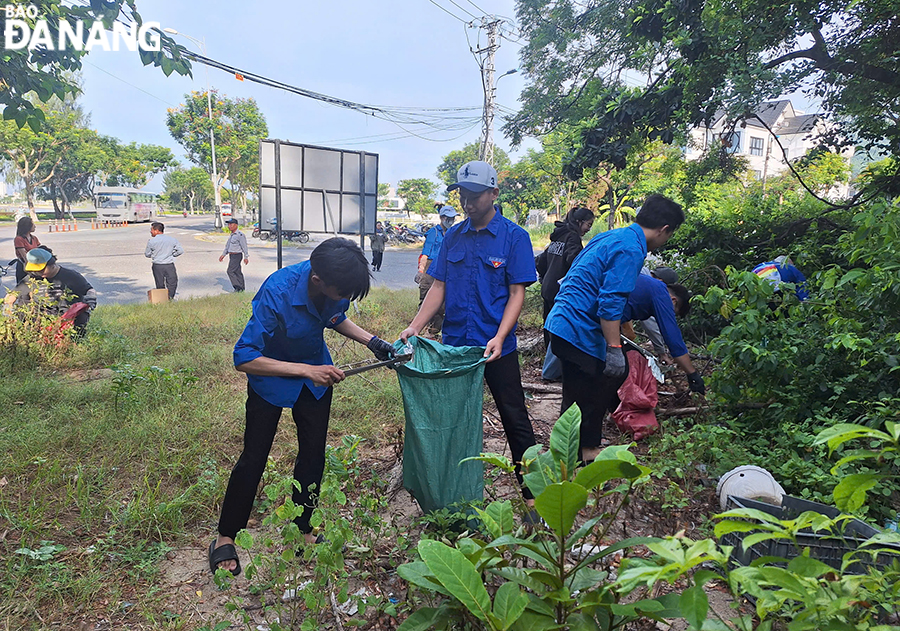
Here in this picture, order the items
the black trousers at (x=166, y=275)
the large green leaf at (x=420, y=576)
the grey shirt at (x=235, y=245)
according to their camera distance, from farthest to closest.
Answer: the grey shirt at (x=235, y=245) < the black trousers at (x=166, y=275) < the large green leaf at (x=420, y=576)

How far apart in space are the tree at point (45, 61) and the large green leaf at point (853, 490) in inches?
168

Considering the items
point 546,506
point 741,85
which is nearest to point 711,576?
point 546,506

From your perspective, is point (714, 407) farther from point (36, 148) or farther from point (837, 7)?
point (36, 148)

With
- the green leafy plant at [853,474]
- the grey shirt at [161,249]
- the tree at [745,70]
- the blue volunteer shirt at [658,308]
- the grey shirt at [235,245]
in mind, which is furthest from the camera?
the grey shirt at [235,245]

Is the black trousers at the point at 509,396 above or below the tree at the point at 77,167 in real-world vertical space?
below

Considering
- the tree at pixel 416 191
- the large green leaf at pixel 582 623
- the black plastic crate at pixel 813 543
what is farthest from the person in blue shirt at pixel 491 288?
the tree at pixel 416 191

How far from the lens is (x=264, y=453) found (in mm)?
2350

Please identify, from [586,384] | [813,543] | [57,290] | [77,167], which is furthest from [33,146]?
[813,543]

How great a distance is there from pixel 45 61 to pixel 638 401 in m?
4.58

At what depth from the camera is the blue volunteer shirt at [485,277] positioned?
2693mm

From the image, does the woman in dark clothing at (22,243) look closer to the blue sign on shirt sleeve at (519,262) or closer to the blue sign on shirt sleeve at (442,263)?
the blue sign on shirt sleeve at (442,263)

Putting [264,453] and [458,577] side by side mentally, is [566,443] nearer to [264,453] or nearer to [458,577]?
[458,577]

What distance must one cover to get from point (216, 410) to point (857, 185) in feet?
21.7

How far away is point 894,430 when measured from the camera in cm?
86
